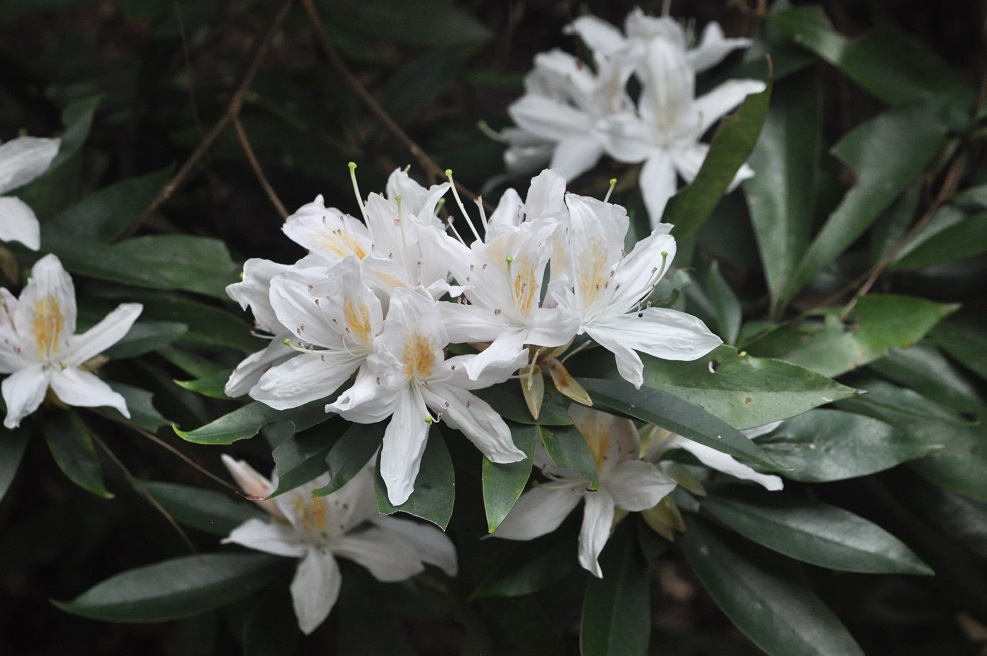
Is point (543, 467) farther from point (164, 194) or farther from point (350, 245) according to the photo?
point (164, 194)

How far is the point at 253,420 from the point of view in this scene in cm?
76

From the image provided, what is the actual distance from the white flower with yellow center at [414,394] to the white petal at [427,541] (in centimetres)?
30

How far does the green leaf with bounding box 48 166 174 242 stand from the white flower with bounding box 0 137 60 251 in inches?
5.0

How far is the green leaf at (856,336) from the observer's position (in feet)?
3.21

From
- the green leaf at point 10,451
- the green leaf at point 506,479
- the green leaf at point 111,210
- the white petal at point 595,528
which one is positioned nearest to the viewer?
the green leaf at point 506,479

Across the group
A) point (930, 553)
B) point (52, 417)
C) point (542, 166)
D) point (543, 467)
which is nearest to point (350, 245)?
point (543, 467)

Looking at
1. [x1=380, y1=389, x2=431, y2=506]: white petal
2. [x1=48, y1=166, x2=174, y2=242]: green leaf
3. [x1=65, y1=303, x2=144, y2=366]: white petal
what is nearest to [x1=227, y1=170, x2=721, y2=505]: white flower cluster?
[x1=380, y1=389, x2=431, y2=506]: white petal

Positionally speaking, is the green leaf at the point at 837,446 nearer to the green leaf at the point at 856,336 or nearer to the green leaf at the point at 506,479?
the green leaf at the point at 856,336

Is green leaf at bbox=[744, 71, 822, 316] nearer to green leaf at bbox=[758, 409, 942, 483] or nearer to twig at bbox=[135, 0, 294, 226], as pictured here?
green leaf at bbox=[758, 409, 942, 483]

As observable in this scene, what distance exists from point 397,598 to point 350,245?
46 centimetres

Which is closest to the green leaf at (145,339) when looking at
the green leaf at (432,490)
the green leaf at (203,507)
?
the green leaf at (203,507)

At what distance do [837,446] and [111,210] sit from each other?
917 mm

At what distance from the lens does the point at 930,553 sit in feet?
3.60

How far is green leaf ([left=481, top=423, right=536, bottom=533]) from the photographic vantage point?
69 cm
